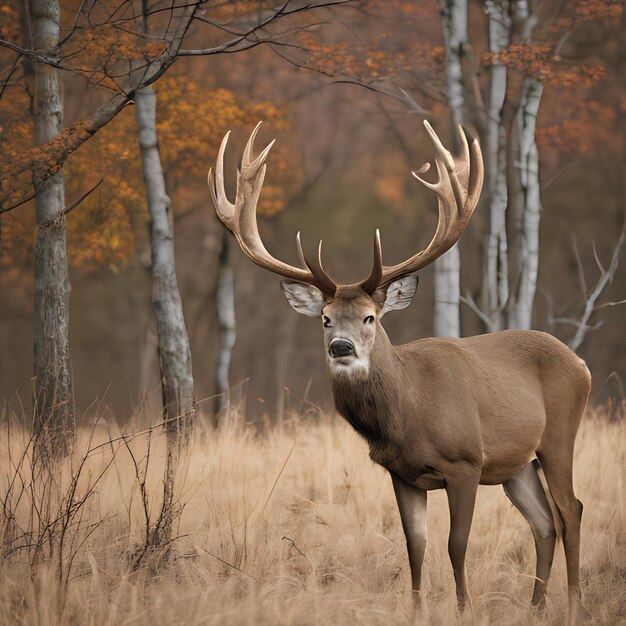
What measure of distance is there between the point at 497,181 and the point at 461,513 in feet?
19.3

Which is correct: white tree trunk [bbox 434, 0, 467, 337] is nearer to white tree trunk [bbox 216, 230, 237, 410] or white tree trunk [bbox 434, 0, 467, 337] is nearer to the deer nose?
white tree trunk [bbox 216, 230, 237, 410]

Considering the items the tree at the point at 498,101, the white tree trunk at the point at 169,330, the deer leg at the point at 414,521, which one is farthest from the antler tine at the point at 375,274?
the tree at the point at 498,101

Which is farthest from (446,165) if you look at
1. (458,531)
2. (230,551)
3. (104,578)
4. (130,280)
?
(130,280)

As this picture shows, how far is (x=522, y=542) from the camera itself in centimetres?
699

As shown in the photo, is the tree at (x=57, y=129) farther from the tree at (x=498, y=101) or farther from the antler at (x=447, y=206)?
the tree at (x=498, y=101)

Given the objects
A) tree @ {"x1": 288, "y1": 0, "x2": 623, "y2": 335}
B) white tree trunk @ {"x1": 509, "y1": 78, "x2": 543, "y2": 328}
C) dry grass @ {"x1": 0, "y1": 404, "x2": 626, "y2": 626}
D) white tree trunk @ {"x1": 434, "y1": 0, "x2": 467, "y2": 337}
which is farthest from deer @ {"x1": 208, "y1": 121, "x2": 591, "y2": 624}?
white tree trunk @ {"x1": 509, "y1": 78, "x2": 543, "y2": 328}

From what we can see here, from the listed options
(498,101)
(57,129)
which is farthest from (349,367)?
(498,101)

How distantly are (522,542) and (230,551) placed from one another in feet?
7.37

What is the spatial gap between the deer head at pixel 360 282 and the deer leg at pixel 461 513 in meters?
0.79

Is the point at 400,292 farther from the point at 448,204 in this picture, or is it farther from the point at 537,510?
the point at 537,510

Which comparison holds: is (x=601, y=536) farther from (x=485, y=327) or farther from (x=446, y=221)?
(x=485, y=327)

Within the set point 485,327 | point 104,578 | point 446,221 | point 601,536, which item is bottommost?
point 601,536

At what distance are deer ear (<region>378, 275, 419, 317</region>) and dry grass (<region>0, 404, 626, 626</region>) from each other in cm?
113

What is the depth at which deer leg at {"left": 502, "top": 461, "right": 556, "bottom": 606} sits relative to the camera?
19.7ft
